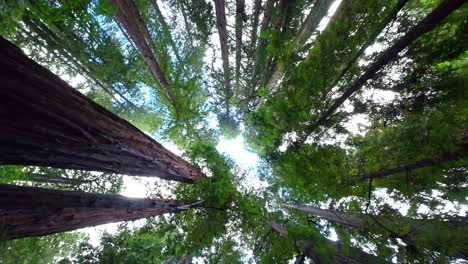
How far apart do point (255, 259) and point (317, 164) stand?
5.13 metres

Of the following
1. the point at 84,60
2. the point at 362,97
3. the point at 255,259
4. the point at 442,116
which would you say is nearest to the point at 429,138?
the point at 442,116

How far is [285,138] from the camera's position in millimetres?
5824

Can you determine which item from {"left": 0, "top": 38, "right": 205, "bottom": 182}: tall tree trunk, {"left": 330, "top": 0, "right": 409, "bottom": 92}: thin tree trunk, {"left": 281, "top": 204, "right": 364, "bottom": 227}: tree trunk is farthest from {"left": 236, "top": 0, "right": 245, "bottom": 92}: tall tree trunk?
{"left": 281, "top": 204, "right": 364, "bottom": 227}: tree trunk

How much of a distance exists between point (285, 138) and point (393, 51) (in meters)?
2.92

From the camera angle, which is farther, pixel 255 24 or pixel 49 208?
pixel 255 24

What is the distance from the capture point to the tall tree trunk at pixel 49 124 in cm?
171

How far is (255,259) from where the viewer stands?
27.2ft

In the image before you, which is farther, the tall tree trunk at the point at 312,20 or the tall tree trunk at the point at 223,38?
the tall tree trunk at the point at 312,20

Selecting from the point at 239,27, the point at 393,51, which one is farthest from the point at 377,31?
the point at 239,27

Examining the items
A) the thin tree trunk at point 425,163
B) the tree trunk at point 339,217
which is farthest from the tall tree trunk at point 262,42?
the tree trunk at point 339,217

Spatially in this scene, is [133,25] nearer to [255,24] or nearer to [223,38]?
[223,38]

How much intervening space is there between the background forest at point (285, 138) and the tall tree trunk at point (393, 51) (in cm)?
3

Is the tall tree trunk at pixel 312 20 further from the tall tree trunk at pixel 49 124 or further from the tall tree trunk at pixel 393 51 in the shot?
the tall tree trunk at pixel 49 124

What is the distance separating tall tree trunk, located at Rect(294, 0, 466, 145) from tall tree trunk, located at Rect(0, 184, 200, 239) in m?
4.51
